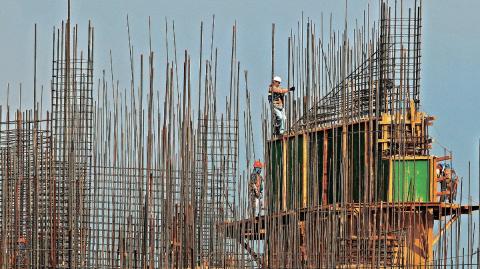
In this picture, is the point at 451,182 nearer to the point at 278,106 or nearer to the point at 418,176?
the point at 418,176

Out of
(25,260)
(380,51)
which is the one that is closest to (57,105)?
(25,260)

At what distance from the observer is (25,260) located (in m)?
17.4

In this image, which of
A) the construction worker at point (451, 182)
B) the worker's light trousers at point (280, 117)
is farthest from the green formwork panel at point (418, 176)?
the worker's light trousers at point (280, 117)

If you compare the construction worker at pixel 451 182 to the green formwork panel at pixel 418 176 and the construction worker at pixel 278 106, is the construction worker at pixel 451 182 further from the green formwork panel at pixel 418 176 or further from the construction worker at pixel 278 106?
the construction worker at pixel 278 106

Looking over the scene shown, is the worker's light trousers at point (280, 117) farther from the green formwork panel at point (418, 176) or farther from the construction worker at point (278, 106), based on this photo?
the green formwork panel at point (418, 176)

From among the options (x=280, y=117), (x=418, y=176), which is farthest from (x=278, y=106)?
(x=418, y=176)

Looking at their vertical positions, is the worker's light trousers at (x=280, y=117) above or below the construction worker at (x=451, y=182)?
above

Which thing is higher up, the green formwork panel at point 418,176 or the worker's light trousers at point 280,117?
the worker's light trousers at point 280,117

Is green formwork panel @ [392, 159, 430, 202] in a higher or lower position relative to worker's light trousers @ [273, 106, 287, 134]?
lower

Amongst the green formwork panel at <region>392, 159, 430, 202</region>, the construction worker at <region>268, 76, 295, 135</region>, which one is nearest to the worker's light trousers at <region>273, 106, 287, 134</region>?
the construction worker at <region>268, 76, 295, 135</region>

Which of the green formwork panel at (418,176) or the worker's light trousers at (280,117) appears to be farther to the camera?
the worker's light trousers at (280,117)

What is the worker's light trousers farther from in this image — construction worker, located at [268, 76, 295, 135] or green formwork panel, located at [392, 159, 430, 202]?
green formwork panel, located at [392, 159, 430, 202]

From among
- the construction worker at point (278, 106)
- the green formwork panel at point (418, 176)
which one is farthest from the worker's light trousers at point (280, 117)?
the green formwork panel at point (418, 176)

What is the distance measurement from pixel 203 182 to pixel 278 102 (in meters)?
3.41
